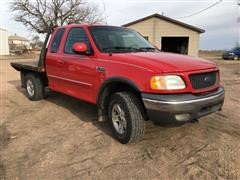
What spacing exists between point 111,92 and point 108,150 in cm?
101

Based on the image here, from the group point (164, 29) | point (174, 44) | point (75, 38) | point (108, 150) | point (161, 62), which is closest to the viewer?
point (161, 62)

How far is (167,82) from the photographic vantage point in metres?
3.74

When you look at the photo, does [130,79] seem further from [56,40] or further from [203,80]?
[56,40]

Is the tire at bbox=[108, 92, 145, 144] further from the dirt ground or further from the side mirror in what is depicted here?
the side mirror

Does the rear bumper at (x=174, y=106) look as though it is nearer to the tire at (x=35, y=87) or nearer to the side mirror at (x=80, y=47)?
the side mirror at (x=80, y=47)

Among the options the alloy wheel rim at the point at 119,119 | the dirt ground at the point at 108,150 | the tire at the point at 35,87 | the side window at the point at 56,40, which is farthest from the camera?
the tire at the point at 35,87

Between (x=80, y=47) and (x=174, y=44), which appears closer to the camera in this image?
(x=80, y=47)

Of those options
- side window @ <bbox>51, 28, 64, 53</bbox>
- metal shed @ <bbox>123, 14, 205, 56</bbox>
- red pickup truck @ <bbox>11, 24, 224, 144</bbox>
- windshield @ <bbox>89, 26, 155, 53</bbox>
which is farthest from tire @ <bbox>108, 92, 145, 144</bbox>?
A: metal shed @ <bbox>123, 14, 205, 56</bbox>

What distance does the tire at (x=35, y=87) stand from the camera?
739cm

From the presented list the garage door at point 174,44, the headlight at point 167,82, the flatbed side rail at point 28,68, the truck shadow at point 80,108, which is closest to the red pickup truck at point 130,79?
the headlight at point 167,82

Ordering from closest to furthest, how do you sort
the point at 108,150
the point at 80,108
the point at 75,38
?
the point at 108,150 < the point at 75,38 < the point at 80,108

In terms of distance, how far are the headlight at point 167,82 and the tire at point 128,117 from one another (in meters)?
0.51

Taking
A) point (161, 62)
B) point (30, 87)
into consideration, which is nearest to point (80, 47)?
point (161, 62)

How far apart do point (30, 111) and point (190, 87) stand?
14.0ft
